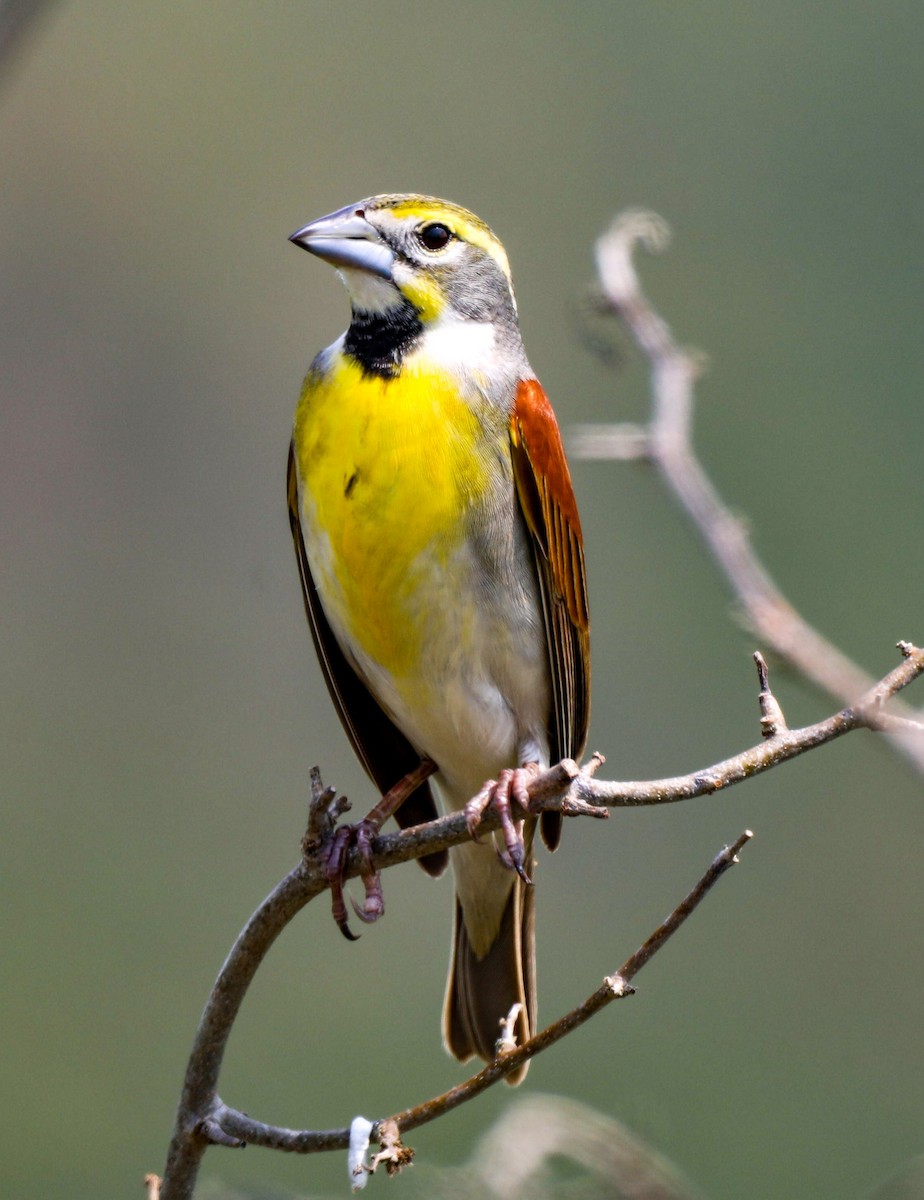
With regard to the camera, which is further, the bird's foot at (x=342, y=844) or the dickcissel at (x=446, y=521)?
the dickcissel at (x=446, y=521)

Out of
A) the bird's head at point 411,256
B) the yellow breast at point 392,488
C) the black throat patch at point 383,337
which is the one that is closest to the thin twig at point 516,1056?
the yellow breast at point 392,488

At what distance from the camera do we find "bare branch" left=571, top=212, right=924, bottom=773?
2203 mm

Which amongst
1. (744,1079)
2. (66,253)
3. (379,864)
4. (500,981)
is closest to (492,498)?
(379,864)

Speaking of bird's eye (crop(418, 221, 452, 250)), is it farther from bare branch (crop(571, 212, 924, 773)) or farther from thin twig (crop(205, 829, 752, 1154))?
thin twig (crop(205, 829, 752, 1154))

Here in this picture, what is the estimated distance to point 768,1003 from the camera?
20.4 feet

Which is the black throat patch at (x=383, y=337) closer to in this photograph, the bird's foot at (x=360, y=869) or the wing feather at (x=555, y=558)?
the wing feather at (x=555, y=558)

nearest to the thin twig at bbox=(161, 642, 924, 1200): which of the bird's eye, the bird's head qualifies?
the bird's head

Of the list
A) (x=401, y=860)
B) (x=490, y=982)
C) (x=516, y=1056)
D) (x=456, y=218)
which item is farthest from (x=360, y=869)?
(x=456, y=218)

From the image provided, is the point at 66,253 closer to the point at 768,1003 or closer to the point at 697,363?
the point at 768,1003

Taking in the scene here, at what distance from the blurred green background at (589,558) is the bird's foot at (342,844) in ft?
4.34

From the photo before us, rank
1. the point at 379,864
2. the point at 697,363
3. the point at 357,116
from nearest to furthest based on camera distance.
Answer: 1. the point at 379,864
2. the point at 697,363
3. the point at 357,116

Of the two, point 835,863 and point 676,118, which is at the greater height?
point 676,118

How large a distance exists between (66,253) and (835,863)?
5.41 meters

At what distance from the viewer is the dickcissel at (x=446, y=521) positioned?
322 centimetres
